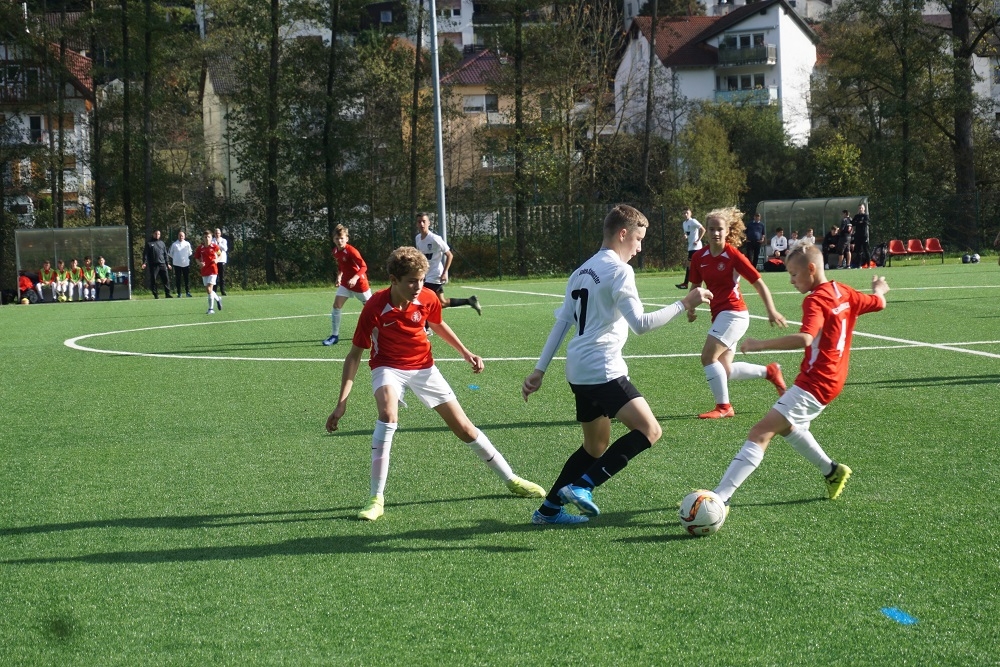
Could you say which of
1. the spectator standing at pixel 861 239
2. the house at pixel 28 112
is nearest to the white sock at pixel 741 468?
the spectator standing at pixel 861 239

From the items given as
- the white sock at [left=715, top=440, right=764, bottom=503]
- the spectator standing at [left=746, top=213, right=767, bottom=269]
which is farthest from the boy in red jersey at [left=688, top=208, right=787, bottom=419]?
the spectator standing at [left=746, top=213, right=767, bottom=269]

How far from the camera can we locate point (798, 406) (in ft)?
19.0

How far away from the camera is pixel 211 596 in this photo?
189 inches

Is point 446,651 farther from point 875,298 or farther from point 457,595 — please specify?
point 875,298

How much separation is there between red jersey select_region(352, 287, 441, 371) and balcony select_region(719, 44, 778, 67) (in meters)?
74.4

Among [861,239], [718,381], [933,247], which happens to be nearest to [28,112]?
[861,239]

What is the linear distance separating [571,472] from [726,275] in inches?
160

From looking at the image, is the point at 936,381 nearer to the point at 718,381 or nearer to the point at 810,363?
the point at 718,381

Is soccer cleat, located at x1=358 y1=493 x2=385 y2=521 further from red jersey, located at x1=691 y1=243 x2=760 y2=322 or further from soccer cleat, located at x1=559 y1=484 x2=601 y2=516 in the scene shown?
red jersey, located at x1=691 y1=243 x2=760 y2=322

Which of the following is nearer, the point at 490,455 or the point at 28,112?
the point at 490,455

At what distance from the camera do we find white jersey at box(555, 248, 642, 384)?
18.5 ft

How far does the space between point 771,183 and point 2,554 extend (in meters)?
59.4

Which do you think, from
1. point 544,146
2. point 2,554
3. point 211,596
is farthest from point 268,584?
point 544,146

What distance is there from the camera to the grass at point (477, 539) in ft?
13.7
